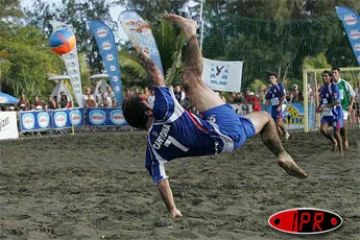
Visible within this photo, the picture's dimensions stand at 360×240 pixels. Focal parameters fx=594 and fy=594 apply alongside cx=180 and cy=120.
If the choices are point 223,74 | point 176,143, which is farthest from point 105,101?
point 176,143

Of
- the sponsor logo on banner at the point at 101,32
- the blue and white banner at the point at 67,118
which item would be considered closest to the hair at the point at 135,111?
the blue and white banner at the point at 67,118

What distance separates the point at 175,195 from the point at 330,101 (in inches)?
204

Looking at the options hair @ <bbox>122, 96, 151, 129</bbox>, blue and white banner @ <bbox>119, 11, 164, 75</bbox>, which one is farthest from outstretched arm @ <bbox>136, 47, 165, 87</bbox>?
blue and white banner @ <bbox>119, 11, 164, 75</bbox>

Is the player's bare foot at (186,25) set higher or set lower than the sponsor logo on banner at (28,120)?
higher

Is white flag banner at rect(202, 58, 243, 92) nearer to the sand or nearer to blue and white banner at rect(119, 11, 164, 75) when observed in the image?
blue and white banner at rect(119, 11, 164, 75)

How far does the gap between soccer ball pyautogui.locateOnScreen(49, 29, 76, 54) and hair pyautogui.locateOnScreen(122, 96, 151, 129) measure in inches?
534

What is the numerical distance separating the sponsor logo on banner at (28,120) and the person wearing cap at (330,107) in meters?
11.2

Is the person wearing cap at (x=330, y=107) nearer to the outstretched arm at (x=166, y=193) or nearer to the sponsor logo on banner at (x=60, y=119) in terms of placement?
the outstretched arm at (x=166, y=193)

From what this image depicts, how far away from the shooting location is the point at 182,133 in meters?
5.02

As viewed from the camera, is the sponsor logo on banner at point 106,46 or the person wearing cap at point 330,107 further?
the sponsor logo on banner at point 106,46

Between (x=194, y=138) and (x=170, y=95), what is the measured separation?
0.43 metres

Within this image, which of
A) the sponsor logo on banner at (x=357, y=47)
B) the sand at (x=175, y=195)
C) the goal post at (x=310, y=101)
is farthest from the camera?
the goal post at (x=310, y=101)

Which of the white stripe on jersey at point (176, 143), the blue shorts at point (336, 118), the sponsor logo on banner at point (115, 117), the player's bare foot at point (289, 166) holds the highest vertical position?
the white stripe on jersey at point (176, 143)

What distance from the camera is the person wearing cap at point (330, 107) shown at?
1130 centimetres
